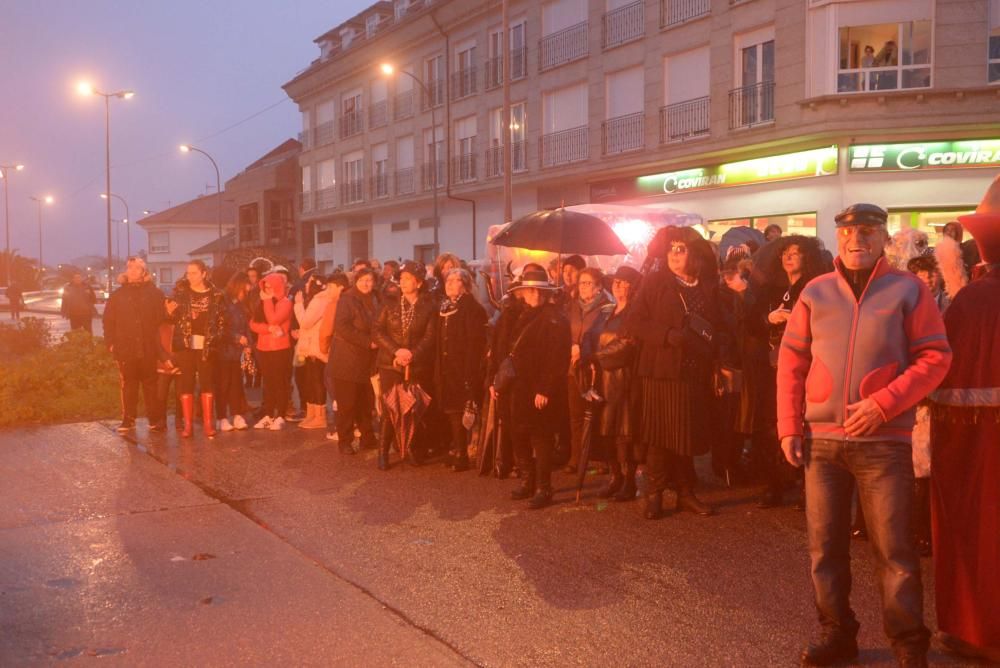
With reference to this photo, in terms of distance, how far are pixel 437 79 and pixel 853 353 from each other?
1339 inches

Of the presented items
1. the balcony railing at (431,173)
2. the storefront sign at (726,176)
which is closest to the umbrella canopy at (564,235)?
the storefront sign at (726,176)

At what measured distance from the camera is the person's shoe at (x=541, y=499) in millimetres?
7250

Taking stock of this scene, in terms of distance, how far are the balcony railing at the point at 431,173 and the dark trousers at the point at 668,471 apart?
28.9 meters

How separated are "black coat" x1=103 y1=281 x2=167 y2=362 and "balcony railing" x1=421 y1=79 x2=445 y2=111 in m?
26.2

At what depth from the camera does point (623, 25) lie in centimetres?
2714

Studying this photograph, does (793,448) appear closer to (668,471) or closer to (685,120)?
(668,471)

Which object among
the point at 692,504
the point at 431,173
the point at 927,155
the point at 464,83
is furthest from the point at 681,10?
the point at 692,504

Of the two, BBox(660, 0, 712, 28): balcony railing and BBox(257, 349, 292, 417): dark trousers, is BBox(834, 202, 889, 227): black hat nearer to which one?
BBox(257, 349, 292, 417): dark trousers

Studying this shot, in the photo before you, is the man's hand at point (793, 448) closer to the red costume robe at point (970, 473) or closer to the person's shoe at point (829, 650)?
the red costume robe at point (970, 473)

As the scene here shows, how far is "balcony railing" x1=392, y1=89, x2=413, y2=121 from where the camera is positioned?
126ft

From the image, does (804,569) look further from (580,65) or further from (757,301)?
(580,65)

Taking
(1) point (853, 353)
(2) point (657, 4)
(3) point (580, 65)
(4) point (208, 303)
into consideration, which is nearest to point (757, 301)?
(1) point (853, 353)

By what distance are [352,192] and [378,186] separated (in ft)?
8.90

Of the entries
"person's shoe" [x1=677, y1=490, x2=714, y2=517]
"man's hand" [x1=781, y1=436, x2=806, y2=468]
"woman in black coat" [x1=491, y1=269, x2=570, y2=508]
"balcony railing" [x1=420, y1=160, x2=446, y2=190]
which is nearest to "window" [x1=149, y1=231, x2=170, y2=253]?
"balcony railing" [x1=420, y1=160, x2=446, y2=190]
